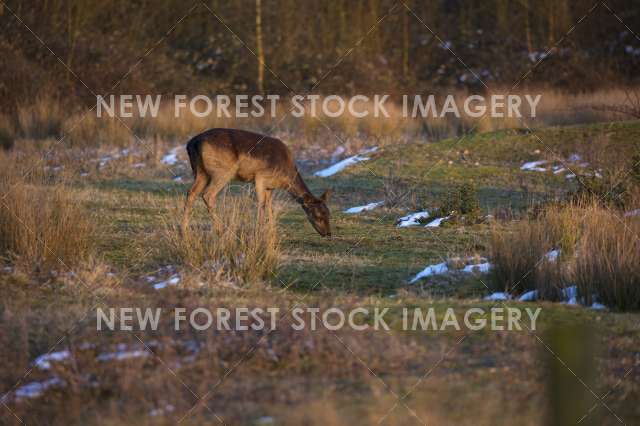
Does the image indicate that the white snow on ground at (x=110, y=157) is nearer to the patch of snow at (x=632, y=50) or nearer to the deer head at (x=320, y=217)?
the deer head at (x=320, y=217)

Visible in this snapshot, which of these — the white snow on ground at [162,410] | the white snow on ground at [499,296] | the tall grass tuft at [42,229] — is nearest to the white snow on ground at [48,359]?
the white snow on ground at [162,410]

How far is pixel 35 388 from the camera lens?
261 inches

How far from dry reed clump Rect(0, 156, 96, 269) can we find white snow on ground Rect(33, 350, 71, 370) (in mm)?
2911

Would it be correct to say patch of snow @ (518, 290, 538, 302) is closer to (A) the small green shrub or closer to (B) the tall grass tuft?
(B) the tall grass tuft

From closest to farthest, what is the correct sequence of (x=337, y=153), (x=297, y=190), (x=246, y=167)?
(x=246, y=167) < (x=297, y=190) < (x=337, y=153)

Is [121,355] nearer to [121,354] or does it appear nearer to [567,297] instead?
[121,354]

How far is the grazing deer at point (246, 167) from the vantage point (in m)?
13.3

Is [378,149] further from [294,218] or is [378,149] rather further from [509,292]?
[509,292]

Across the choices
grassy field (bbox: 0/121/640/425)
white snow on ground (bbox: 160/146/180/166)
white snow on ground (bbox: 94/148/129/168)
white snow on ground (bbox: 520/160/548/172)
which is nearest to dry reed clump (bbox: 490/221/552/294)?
grassy field (bbox: 0/121/640/425)

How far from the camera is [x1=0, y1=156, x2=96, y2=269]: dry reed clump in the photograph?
33.0ft

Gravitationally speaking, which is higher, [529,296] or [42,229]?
[42,229]

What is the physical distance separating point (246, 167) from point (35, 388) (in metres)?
7.29

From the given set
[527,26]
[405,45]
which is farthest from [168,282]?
[527,26]

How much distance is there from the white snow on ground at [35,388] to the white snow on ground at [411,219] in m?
8.28
